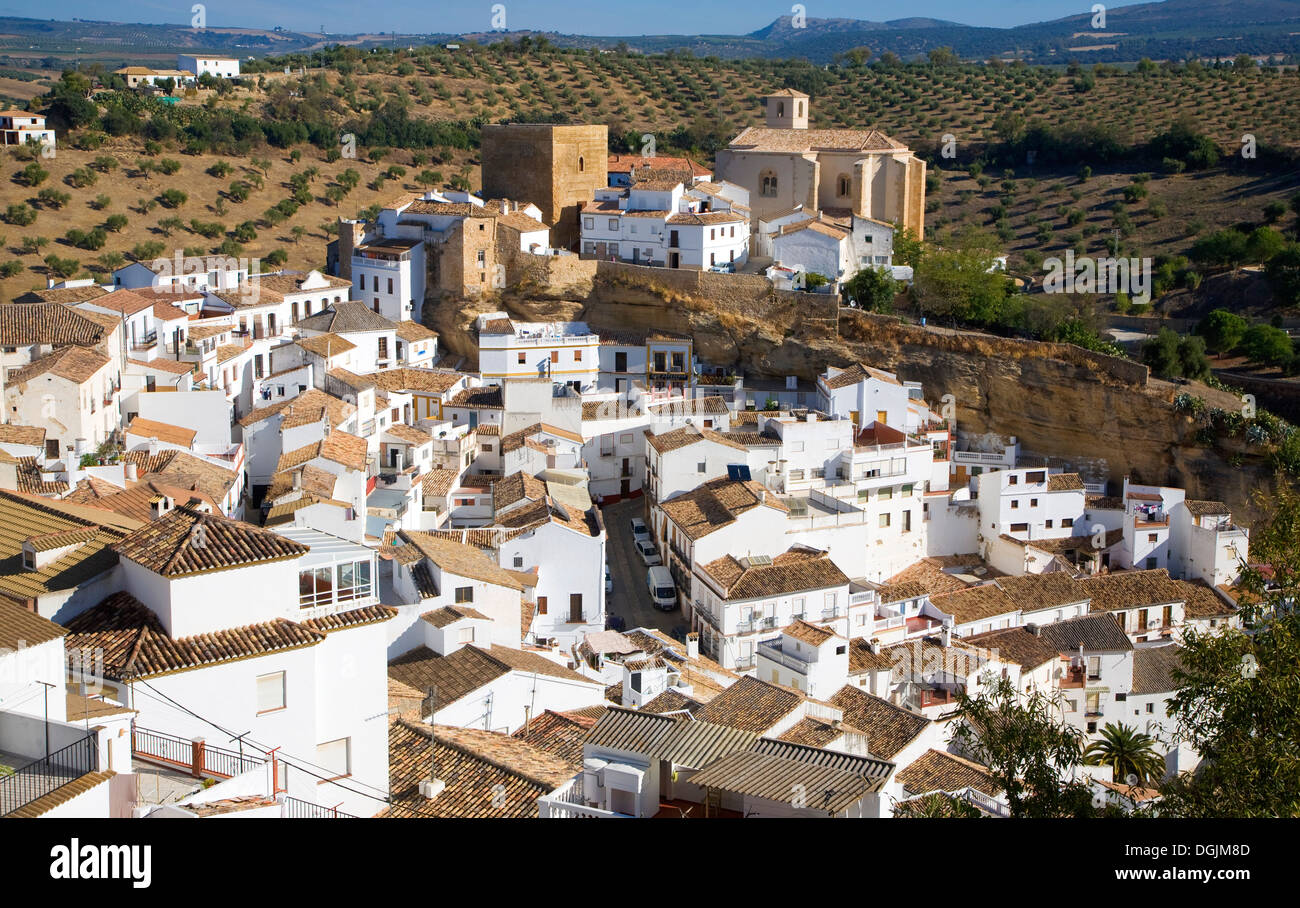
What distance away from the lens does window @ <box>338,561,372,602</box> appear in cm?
1188

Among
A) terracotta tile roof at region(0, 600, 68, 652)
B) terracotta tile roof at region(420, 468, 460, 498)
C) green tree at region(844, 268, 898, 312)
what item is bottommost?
terracotta tile roof at region(420, 468, 460, 498)

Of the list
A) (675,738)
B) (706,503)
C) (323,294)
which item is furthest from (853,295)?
(675,738)

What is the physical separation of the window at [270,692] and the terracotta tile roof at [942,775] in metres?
7.92

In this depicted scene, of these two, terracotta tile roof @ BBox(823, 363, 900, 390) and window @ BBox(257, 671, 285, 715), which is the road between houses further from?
window @ BBox(257, 671, 285, 715)

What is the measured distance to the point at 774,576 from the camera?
2345 cm

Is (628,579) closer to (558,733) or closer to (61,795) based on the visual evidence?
(558,733)

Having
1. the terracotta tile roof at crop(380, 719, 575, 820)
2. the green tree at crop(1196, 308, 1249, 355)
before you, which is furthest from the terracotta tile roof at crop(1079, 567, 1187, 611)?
the terracotta tile roof at crop(380, 719, 575, 820)

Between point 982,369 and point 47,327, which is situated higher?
point 47,327

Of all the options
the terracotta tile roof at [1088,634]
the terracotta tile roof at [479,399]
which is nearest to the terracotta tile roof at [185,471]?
the terracotta tile roof at [479,399]

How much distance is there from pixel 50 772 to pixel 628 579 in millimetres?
18054

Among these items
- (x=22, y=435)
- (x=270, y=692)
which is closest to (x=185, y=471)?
(x=22, y=435)

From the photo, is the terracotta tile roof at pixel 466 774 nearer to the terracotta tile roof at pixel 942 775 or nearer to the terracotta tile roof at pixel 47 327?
the terracotta tile roof at pixel 942 775

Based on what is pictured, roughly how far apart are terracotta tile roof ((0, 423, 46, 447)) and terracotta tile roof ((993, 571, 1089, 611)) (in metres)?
16.7

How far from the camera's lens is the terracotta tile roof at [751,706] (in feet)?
53.1
